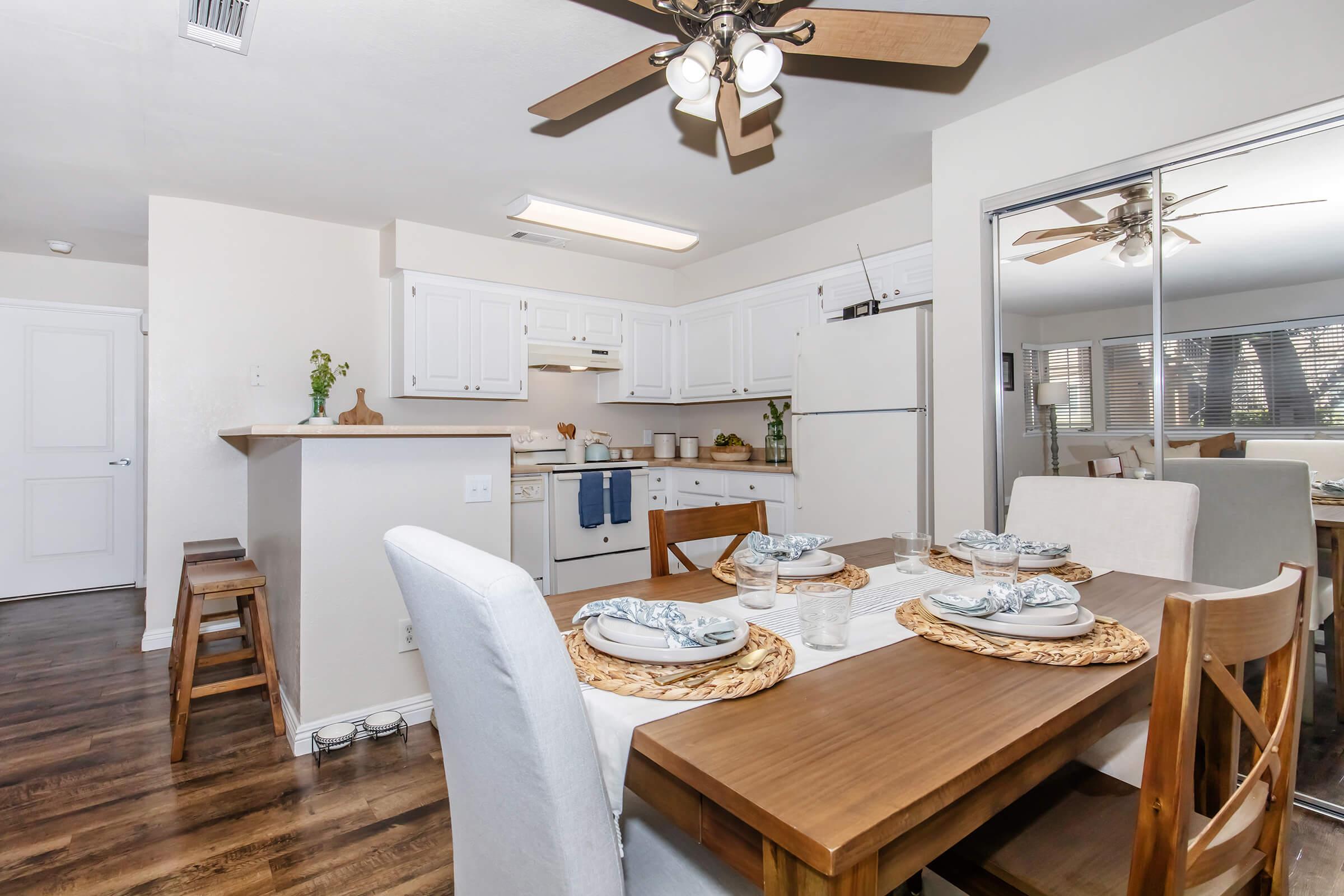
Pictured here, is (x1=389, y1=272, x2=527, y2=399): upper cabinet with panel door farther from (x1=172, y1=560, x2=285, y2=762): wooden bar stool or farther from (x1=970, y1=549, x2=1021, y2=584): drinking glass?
(x1=970, y1=549, x2=1021, y2=584): drinking glass

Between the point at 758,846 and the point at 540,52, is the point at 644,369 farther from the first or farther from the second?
the point at 758,846

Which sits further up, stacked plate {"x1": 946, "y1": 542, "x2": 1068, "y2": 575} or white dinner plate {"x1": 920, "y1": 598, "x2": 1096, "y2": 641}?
stacked plate {"x1": 946, "y1": 542, "x2": 1068, "y2": 575}

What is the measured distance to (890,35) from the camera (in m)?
1.62

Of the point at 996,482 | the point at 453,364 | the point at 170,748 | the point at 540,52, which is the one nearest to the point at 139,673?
the point at 170,748

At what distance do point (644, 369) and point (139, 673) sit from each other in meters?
3.47

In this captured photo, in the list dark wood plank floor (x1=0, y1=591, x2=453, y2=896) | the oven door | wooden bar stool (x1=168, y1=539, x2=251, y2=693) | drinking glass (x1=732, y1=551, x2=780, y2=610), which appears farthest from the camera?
the oven door

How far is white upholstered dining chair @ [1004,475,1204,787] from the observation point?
166 cm

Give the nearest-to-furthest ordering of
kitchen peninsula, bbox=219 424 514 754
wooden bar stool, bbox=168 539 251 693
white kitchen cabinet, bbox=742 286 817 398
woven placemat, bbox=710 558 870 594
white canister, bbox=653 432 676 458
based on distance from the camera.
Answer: woven placemat, bbox=710 558 870 594 < kitchen peninsula, bbox=219 424 514 754 < wooden bar stool, bbox=168 539 251 693 < white kitchen cabinet, bbox=742 286 817 398 < white canister, bbox=653 432 676 458

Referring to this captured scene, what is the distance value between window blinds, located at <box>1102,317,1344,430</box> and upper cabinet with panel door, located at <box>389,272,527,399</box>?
3.38 m

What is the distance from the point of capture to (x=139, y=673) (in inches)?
122

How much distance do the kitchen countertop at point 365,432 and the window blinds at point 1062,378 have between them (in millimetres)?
2101

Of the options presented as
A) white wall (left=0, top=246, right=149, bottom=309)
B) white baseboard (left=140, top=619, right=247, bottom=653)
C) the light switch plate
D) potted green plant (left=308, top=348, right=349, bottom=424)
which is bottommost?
white baseboard (left=140, top=619, right=247, bottom=653)

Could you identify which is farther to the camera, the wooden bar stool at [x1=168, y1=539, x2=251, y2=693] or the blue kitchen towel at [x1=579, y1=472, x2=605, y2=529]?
the blue kitchen towel at [x1=579, y1=472, x2=605, y2=529]

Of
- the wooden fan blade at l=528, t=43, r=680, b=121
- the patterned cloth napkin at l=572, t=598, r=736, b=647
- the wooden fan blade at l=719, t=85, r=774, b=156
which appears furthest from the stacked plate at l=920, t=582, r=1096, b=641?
the wooden fan blade at l=719, t=85, r=774, b=156
